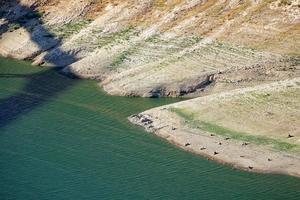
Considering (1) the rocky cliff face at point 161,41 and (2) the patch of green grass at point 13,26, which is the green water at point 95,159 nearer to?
(1) the rocky cliff face at point 161,41

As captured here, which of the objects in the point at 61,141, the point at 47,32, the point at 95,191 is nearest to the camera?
the point at 95,191

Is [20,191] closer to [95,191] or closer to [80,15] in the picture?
[95,191]

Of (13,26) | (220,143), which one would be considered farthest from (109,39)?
(220,143)

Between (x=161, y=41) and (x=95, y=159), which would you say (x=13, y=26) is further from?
(x=95, y=159)

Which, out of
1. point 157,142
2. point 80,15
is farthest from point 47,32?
point 157,142

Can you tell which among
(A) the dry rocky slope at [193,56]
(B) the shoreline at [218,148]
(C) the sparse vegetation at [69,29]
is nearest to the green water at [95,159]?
(B) the shoreline at [218,148]

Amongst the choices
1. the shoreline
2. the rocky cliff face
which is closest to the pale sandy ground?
the shoreline
